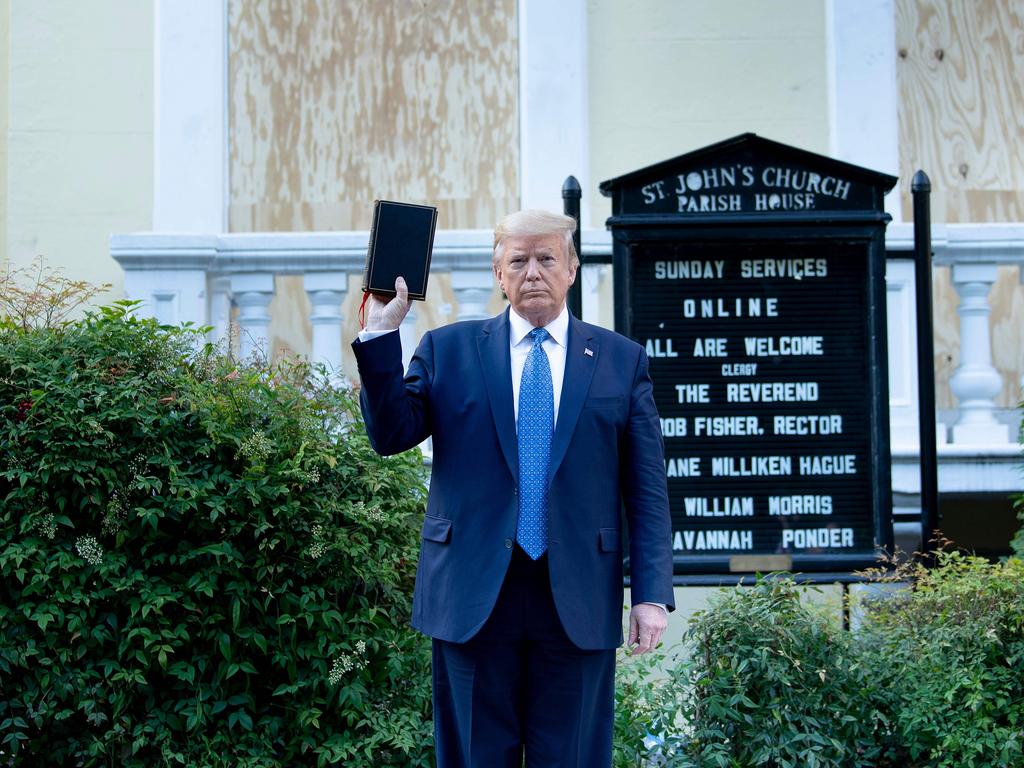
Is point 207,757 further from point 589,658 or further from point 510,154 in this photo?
point 510,154


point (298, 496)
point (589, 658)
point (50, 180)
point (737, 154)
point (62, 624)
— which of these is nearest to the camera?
point (589, 658)

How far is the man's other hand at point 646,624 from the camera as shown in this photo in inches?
121

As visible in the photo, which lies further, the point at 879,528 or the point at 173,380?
the point at 879,528

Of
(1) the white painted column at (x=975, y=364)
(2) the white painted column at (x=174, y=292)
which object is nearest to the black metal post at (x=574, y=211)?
(2) the white painted column at (x=174, y=292)

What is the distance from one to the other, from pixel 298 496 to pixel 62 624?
2.67ft

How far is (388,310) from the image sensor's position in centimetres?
297

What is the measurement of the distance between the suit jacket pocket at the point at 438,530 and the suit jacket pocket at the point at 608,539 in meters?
0.39

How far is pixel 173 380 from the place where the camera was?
398 cm

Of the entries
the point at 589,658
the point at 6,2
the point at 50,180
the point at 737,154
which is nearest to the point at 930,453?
the point at 737,154

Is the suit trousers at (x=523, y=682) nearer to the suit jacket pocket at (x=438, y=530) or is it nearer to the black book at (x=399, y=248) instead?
the suit jacket pocket at (x=438, y=530)

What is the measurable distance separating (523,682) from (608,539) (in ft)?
1.42

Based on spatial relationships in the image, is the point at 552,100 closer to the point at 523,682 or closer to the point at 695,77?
the point at 695,77

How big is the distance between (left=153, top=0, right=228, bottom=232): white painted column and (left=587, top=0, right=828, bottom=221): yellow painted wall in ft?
6.60

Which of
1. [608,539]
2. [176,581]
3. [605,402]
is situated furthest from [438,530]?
[176,581]
